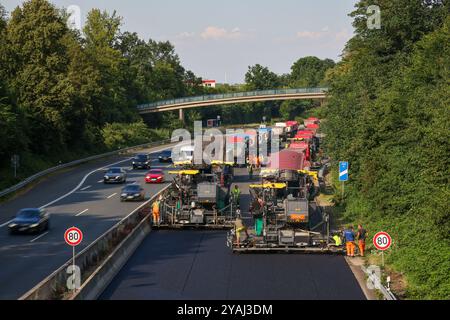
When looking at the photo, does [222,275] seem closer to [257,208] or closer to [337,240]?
[337,240]

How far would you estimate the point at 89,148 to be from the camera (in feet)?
269

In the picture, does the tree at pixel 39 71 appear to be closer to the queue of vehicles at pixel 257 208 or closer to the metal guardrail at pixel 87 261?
the queue of vehicles at pixel 257 208

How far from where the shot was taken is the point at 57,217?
3822cm

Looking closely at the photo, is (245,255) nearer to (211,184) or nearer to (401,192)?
(211,184)

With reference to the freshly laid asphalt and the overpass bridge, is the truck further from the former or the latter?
the overpass bridge

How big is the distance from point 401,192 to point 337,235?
5.11 meters

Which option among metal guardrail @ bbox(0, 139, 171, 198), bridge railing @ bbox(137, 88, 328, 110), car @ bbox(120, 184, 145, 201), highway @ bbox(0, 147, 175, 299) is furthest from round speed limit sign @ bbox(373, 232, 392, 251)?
bridge railing @ bbox(137, 88, 328, 110)

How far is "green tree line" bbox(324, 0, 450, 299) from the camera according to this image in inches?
965

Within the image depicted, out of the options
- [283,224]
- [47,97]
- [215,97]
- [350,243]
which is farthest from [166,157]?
[215,97]

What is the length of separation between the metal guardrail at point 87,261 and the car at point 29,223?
4.82 m

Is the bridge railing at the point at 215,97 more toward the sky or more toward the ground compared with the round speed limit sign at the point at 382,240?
more toward the sky

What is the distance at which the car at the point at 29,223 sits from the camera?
32.5 m

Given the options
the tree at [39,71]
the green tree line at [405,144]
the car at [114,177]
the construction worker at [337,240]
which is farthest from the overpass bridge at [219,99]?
the construction worker at [337,240]

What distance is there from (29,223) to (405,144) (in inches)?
787
